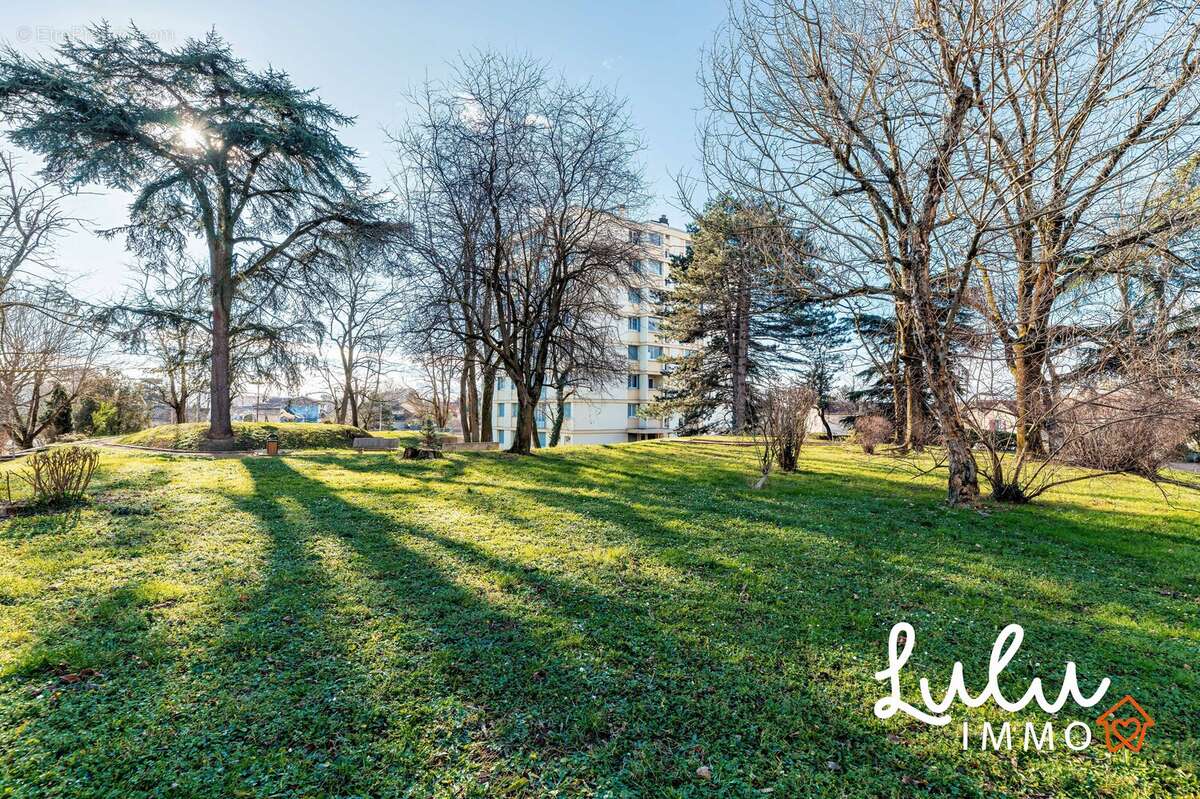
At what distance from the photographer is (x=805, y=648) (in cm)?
314

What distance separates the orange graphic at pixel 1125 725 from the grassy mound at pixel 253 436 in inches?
689

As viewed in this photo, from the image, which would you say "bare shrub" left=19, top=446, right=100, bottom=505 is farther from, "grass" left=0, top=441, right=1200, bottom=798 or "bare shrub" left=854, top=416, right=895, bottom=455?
"bare shrub" left=854, top=416, right=895, bottom=455

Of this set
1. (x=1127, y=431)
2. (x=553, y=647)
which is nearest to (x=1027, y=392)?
(x=1127, y=431)

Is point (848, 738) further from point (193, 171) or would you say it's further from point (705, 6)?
point (193, 171)

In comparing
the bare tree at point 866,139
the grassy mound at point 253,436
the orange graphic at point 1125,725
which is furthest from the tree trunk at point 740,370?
the orange graphic at point 1125,725

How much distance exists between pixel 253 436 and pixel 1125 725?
18.8 m

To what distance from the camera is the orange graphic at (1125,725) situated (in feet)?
7.63

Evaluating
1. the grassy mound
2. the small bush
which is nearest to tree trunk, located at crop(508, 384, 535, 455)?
the small bush

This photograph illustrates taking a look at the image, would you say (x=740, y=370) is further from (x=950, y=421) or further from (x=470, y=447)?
(x=950, y=421)

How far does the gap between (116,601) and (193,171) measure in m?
13.8

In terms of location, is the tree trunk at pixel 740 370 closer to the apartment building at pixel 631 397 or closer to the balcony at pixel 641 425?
the apartment building at pixel 631 397

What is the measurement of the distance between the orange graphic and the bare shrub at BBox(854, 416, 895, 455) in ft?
45.9

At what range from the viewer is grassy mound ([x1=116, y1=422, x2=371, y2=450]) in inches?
570

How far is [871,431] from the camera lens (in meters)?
15.6
